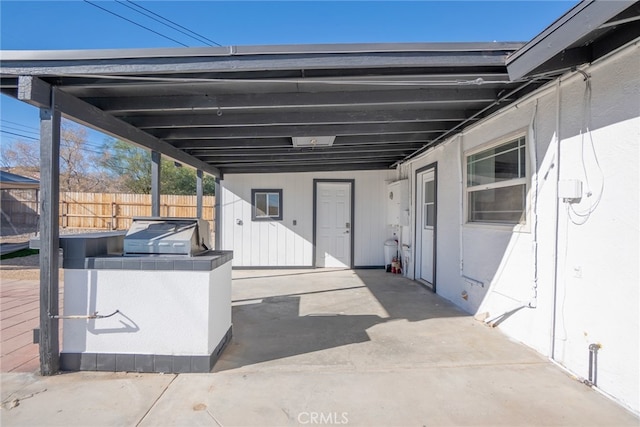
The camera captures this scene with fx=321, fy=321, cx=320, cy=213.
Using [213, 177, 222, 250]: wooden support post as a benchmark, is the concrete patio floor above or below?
below

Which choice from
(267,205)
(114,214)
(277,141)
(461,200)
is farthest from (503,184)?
(114,214)

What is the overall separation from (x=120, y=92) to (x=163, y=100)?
38 centimetres

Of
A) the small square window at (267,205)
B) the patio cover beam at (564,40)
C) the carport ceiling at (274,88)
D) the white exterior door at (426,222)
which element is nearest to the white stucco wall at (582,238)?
the patio cover beam at (564,40)

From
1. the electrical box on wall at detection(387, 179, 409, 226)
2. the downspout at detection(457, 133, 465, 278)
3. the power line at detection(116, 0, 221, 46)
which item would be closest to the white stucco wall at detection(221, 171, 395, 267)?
the electrical box on wall at detection(387, 179, 409, 226)

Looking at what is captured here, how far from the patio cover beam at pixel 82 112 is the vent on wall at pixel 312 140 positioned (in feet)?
6.24

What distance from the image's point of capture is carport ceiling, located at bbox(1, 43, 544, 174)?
8.09ft

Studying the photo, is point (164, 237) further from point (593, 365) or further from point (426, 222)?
point (426, 222)

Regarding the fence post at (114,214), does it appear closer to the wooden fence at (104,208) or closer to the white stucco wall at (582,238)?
the wooden fence at (104,208)

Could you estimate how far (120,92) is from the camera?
316cm

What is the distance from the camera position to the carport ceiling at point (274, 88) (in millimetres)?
2467

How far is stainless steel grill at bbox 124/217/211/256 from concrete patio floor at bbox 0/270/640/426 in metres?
1.03

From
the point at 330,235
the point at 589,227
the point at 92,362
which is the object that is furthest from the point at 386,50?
the point at 330,235

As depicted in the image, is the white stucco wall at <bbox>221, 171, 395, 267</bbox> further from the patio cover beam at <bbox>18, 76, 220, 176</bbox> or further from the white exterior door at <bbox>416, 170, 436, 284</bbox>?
the patio cover beam at <bbox>18, 76, 220, 176</bbox>

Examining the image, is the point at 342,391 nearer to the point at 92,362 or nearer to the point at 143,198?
the point at 92,362
